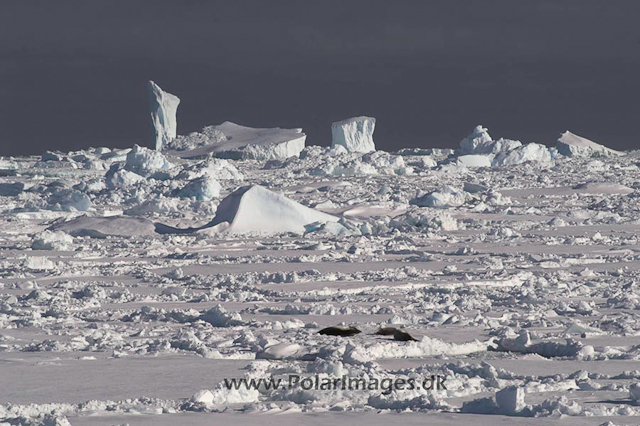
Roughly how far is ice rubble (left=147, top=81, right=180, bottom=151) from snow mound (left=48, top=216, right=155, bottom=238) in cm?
2914

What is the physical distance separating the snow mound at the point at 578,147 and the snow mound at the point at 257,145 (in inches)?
443

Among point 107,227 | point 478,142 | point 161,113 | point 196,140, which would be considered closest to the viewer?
point 107,227

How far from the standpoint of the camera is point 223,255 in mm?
11758

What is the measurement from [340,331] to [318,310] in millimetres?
1199

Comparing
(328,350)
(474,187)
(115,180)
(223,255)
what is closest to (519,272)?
(223,255)

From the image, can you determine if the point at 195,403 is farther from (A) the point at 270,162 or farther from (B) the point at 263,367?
(A) the point at 270,162

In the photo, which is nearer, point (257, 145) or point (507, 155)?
point (507, 155)

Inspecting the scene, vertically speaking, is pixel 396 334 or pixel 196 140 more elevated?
pixel 196 140

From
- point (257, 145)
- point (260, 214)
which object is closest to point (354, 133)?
point (257, 145)

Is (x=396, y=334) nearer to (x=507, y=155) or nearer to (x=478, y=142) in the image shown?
(x=507, y=155)

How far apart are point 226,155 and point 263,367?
128ft

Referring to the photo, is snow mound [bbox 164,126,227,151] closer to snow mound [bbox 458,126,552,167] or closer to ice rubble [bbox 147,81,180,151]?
ice rubble [bbox 147,81,180,151]

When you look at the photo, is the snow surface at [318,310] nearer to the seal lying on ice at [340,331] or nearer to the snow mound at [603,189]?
the seal lying on ice at [340,331]

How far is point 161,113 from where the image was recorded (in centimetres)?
4597
